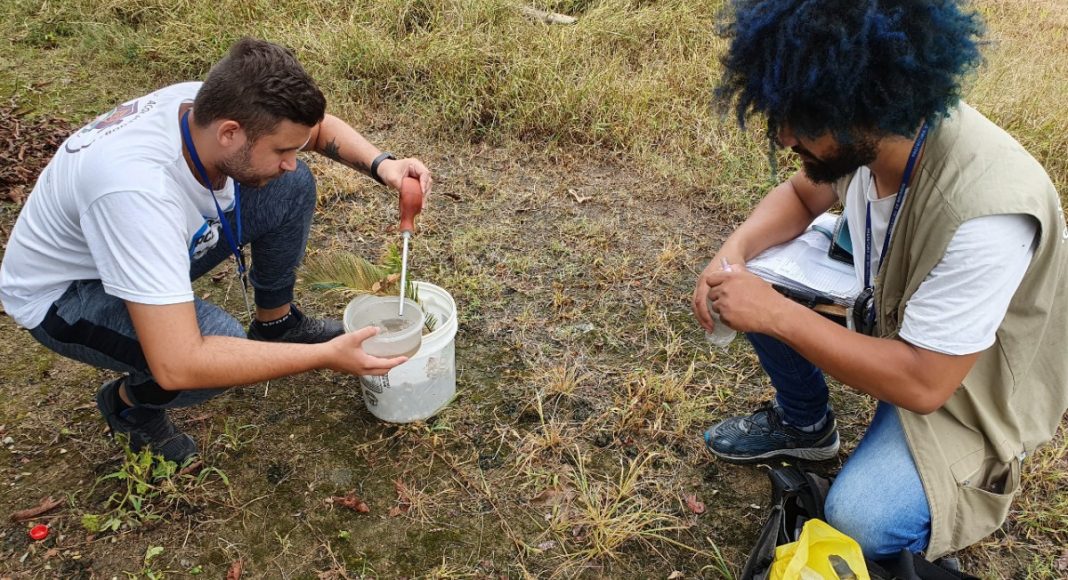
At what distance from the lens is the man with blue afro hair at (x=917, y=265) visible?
1545mm

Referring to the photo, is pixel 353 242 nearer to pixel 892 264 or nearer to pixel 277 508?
pixel 277 508

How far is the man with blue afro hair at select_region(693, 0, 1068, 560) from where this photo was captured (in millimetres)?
1545

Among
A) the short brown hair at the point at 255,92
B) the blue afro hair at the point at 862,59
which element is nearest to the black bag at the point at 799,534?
the blue afro hair at the point at 862,59

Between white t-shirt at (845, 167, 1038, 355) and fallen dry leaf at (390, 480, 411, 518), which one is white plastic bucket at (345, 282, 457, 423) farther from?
white t-shirt at (845, 167, 1038, 355)

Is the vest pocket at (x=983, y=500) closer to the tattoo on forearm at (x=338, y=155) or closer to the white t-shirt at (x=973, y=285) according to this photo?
the white t-shirt at (x=973, y=285)

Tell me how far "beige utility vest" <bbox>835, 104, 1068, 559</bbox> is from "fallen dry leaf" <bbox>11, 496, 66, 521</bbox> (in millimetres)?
2501

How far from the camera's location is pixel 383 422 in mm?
2570

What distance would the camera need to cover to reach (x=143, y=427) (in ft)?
7.45

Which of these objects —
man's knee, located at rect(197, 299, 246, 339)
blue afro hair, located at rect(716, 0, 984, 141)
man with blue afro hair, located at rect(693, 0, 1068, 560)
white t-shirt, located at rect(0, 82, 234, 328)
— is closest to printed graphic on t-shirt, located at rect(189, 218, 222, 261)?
white t-shirt, located at rect(0, 82, 234, 328)

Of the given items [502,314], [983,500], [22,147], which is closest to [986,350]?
[983,500]

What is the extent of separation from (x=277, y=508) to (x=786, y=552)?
1.53m

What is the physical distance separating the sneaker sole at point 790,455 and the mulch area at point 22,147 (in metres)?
3.71

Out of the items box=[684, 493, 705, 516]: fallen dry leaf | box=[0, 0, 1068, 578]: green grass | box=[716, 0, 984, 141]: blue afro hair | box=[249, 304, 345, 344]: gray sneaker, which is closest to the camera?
box=[716, 0, 984, 141]: blue afro hair

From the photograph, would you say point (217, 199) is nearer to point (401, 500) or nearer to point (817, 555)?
point (401, 500)
